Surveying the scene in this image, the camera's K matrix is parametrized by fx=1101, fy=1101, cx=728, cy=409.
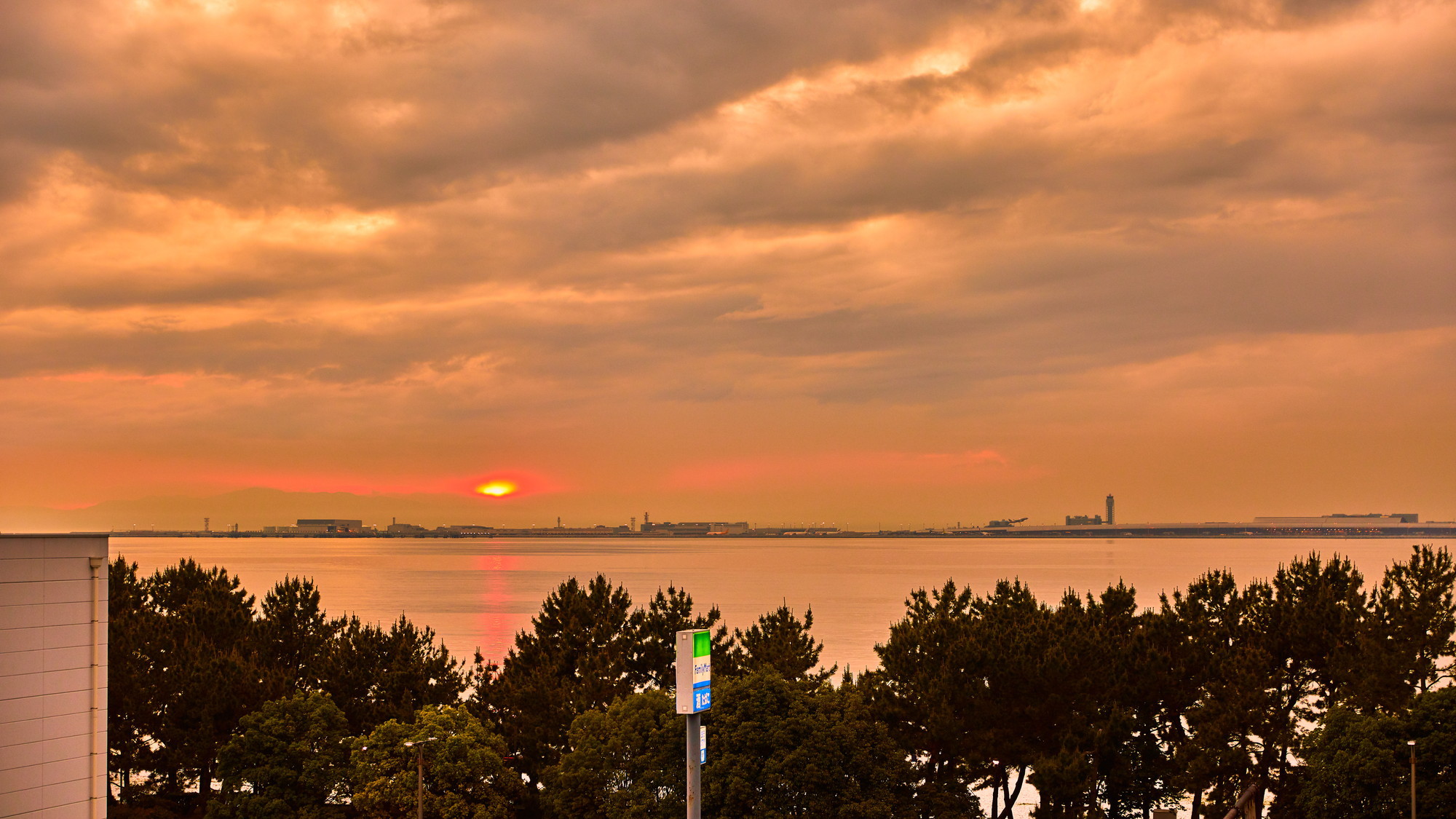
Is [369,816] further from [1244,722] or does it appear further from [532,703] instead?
[1244,722]

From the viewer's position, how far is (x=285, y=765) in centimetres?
4269

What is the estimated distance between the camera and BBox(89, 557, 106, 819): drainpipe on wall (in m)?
29.7

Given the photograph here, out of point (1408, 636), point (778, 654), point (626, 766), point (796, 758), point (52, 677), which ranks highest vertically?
point (52, 677)

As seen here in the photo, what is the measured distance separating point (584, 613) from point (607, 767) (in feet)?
46.1

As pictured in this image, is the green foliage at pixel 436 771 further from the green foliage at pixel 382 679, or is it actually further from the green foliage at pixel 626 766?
the green foliage at pixel 382 679

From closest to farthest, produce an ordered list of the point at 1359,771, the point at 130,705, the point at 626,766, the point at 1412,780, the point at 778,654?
the point at 1412,780 → the point at 1359,771 → the point at 626,766 → the point at 130,705 → the point at 778,654

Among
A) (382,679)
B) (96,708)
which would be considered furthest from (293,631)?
(96,708)

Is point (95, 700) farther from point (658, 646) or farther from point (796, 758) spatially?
point (658, 646)

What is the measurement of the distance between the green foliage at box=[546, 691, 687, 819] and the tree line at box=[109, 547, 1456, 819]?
0.33 feet

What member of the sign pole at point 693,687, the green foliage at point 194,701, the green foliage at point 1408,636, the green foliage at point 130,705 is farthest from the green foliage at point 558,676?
the green foliage at point 1408,636

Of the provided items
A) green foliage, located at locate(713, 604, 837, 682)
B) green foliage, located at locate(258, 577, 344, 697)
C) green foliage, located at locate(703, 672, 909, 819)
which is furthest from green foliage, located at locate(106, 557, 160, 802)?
green foliage, located at locate(703, 672, 909, 819)

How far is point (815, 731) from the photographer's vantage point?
131ft

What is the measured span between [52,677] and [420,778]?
12417 mm

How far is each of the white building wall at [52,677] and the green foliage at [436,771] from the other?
10945mm
